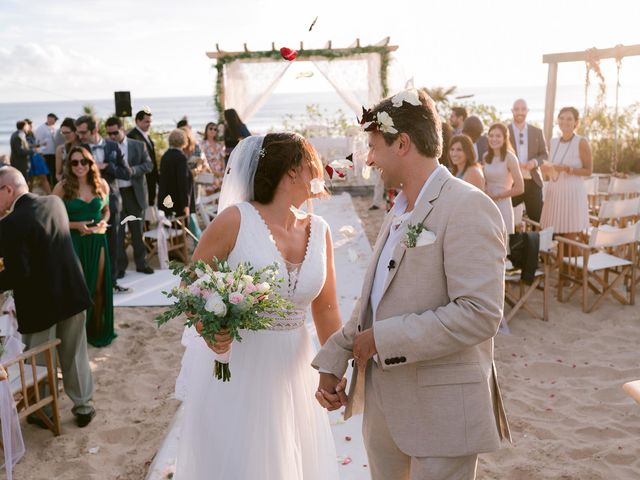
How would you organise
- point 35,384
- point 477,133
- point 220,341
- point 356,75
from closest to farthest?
point 220,341
point 35,384
point 477,133
point 356,75

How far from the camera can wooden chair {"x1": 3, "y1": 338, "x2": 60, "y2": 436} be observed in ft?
13.0

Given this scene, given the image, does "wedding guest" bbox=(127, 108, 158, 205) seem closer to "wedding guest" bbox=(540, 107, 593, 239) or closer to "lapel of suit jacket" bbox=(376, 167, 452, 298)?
"wedding guest" bbox=(540, 107, 593, 239)

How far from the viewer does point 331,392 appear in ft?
7.42

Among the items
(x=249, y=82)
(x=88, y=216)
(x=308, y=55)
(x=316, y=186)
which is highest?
(x=308, y=55)

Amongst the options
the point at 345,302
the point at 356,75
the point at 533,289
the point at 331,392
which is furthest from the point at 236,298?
the point at 356,75

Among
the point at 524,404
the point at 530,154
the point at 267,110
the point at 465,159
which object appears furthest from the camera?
the point at 267,110

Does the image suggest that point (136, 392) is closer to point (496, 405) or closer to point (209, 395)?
point (209, 395)

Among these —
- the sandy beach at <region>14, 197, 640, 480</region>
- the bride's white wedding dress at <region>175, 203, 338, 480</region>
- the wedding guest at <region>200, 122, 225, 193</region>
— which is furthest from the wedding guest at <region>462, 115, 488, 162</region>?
the bride's white wedding dress at <region>175, 203, 338, 480</region>

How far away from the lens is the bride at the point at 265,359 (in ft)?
8.62

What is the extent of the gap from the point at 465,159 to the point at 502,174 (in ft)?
2.74

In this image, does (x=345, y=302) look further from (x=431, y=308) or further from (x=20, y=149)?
(x=20, y=149)

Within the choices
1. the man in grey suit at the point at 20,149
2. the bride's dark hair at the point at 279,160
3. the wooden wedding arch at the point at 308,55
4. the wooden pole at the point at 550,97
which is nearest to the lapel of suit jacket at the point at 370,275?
the bride's dark hair at the point at 279,160

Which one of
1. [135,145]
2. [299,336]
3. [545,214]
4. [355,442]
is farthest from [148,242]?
[299,336]

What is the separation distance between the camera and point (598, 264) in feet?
21.4
